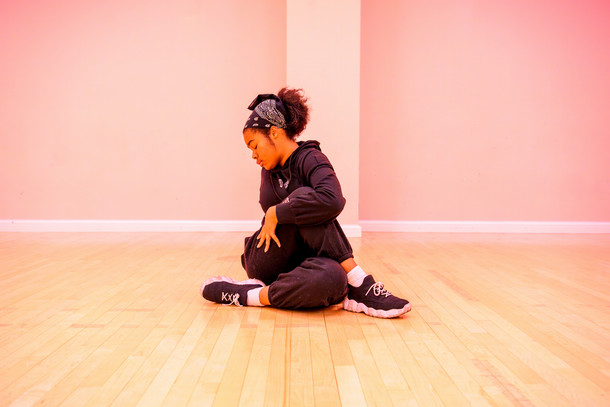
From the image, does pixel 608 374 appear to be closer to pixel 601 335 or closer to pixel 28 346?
pixel 601 335

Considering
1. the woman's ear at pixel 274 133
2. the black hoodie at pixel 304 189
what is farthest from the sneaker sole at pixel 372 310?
the woman's ear at pixel 274 133

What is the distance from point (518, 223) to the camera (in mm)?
4387

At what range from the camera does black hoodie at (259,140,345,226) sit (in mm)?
1719

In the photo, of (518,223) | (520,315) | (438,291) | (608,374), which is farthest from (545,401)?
(518,223)

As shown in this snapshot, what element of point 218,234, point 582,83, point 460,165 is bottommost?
point 218,234

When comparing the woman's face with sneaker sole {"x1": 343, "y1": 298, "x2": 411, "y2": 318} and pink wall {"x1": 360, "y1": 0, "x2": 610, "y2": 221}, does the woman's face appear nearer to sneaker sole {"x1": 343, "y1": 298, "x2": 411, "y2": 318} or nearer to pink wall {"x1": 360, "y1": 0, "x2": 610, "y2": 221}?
sneaker sole {"x1": 343, "y1": 298, "x2": 411, "y2": 318}

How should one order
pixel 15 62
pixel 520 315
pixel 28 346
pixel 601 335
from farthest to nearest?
pixel 15 62, pixel 520 315, pixel 601 335, pixel 28 346

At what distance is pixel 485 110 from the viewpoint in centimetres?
436

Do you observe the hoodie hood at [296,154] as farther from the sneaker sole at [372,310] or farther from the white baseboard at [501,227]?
the white baseboard at [501,227]

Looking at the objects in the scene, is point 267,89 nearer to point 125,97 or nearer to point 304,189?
point 125,97

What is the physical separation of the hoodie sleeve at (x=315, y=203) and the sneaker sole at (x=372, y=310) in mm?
299

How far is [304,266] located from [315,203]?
0.72ft

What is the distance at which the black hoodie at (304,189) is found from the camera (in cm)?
172

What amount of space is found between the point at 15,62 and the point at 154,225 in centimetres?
171
